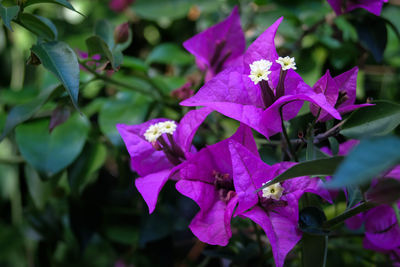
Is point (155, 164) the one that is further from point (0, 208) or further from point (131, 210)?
point (0, 208)

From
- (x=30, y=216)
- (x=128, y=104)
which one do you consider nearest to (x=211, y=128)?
(x=128, y=104)

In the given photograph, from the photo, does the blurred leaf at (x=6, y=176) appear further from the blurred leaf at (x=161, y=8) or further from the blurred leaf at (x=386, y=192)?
the blurred leaf at (x=386, y=192)

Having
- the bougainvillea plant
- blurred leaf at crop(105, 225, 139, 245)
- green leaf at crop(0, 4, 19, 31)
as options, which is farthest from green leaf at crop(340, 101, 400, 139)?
blurred leaf at crop(105, 225, 139, 245)

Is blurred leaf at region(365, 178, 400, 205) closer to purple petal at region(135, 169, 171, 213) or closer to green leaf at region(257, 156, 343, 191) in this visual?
green leaf at region(257, 156, 343, 191)

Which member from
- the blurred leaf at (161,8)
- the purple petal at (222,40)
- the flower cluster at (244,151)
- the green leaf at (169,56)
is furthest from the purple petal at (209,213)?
the blurred leaf at (161,8)

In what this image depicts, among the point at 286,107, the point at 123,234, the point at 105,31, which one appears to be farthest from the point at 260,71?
the point at 123,234

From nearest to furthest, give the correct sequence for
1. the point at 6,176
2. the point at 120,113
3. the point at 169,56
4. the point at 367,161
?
the point at 367,161 → the point at 120,113 → the point at 169,56 → the point at 6,176

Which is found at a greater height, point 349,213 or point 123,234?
point 349,213

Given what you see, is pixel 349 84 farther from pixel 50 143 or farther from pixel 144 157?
pixel 50 143
